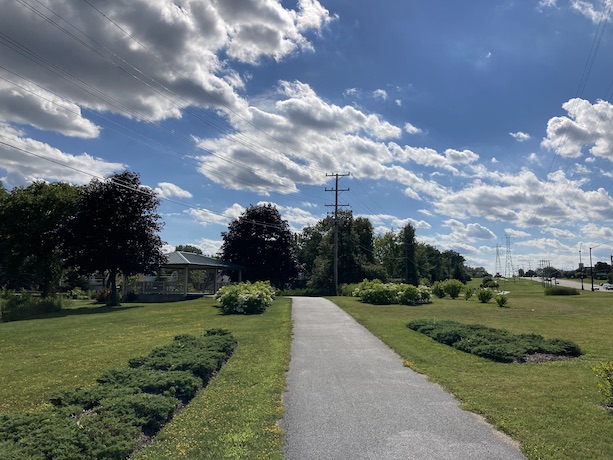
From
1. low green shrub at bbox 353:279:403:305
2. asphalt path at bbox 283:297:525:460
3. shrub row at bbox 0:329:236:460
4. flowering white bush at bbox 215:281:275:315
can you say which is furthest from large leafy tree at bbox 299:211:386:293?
shrub row at bbox 0:329:236:460

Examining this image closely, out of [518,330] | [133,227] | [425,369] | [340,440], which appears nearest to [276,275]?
[133,227]

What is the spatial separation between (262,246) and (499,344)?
124 ft

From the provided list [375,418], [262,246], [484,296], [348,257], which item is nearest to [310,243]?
[348,257]

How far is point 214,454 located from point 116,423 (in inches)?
49.9

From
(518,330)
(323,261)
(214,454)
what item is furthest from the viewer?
Result: (323,261)

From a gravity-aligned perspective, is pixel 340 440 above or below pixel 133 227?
below

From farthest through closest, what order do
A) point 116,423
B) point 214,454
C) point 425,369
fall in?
point 425,369 < point 116,423 < point 214,454

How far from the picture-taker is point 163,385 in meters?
7.14

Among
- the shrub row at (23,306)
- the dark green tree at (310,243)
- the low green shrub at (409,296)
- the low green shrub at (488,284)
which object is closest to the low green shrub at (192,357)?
the shrub row at (23,306)

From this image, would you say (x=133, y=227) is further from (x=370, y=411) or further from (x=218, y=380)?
(x=370, y=411)

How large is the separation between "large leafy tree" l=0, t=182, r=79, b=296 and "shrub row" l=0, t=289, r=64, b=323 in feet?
14.5

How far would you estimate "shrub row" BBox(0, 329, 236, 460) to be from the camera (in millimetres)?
4461

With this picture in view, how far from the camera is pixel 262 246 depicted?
4831cm

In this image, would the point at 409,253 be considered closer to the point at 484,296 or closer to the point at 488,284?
the point at 488,284
